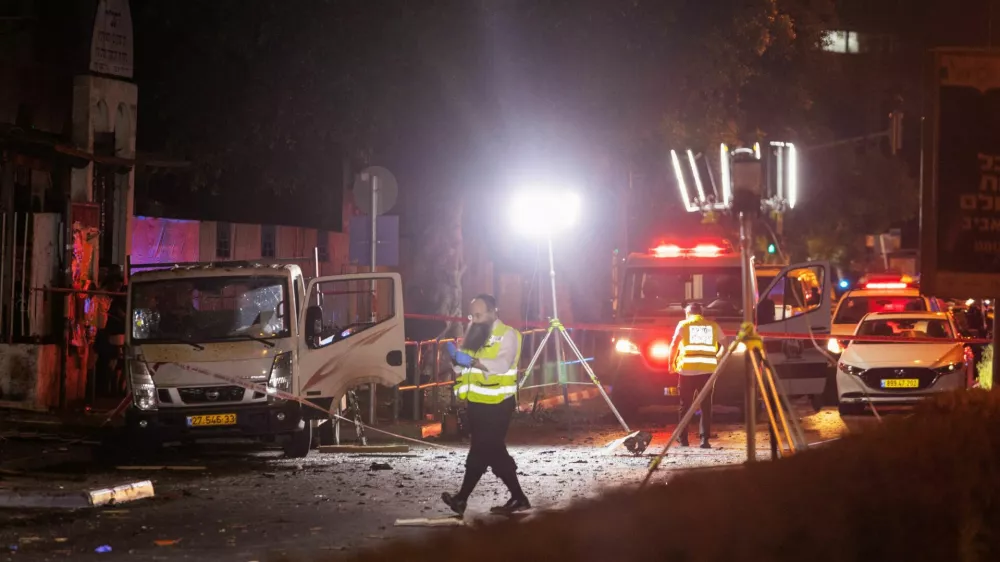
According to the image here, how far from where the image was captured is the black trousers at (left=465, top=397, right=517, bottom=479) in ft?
35.8

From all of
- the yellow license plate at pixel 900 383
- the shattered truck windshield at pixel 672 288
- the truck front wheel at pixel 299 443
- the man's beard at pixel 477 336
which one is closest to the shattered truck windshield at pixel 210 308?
the truck front wheel at pixel 299 443

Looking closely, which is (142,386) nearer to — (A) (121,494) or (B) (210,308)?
(B) (210,308)

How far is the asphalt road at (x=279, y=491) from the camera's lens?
Answer: 9.85m

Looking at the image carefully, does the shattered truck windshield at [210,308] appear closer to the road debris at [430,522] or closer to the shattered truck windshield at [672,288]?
the road debris at [430,522]

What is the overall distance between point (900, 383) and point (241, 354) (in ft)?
30.3

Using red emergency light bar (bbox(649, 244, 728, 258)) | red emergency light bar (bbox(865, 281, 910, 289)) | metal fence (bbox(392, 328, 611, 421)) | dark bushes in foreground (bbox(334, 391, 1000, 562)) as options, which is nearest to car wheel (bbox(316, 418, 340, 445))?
A: metal fence (bbox(392, 328, 611, 421))

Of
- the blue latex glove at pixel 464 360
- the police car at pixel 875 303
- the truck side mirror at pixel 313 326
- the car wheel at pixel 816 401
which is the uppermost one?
the police car at pixel 875 303

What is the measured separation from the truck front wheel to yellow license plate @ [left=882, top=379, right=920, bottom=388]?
8.32 meters

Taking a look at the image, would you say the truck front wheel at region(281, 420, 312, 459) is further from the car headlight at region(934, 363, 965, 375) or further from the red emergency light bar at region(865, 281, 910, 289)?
the red emergency light bar at region(865, 281, 910, 289)

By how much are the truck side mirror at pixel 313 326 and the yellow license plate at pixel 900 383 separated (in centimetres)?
821

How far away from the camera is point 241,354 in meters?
15.0

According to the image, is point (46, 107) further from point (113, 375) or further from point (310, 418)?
point (310, 418)

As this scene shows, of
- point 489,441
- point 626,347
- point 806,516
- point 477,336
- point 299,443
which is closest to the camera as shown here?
point 806,516

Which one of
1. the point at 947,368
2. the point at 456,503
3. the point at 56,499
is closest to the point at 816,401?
the point at 947,368
